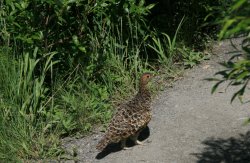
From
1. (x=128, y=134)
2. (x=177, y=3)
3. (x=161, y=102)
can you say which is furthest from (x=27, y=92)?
(x=177, y=3)

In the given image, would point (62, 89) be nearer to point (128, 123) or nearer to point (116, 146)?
point (116, 146)

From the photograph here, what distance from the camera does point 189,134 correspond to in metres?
6.54

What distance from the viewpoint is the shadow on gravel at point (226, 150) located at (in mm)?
5910

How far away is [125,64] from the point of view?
25.6 ft

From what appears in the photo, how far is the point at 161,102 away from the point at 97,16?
1.54m

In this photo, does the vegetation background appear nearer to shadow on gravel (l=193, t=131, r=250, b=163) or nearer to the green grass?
the green grass

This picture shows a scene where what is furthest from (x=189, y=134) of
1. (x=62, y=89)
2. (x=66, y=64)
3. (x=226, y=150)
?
(x=66, y=64)

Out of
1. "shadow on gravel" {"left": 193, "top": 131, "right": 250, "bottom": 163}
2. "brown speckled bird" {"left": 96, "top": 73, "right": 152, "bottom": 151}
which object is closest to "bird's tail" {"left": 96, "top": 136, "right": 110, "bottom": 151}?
"brown speckled bird" {"left": 96, "top": 73, "right": 152, "bottom": 151}

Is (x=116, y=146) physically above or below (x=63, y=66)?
below

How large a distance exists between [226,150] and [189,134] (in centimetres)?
61

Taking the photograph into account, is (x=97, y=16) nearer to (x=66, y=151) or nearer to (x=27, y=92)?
(x=27, y=92)

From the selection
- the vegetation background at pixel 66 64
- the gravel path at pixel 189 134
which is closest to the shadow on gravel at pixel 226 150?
the gravel path at pixel 189 134

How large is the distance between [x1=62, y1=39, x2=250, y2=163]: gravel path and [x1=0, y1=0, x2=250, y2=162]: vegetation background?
0.42 meters

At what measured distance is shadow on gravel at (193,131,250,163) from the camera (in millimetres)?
5910
